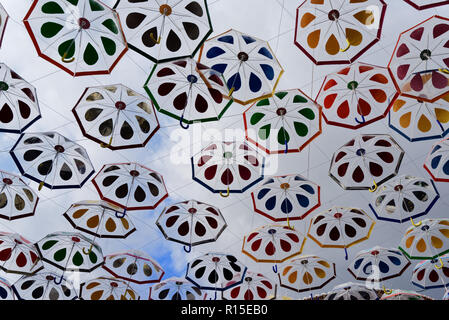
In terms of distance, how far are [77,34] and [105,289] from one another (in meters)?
8.42

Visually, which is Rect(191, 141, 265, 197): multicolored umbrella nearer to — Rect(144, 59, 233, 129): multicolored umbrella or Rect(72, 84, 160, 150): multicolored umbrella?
Rect(144, 59, 233, 129): multicolored umbrella

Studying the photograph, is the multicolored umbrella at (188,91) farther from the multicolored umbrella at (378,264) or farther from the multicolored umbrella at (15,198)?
the multicolored umbrella at (378,264)

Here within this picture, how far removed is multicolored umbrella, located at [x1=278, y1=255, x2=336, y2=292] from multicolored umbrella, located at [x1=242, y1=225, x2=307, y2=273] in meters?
0.83

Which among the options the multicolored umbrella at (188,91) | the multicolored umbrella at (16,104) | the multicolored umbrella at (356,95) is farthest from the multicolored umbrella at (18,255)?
the multicolored umbrella at (356,95)

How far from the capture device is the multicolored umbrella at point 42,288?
511 inches

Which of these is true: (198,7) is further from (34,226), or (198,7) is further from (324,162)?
(34,226)

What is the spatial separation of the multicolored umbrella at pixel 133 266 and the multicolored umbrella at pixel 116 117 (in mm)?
4189

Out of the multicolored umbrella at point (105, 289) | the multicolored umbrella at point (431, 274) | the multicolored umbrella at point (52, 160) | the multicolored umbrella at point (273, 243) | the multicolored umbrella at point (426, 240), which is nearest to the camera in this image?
the multicolored umbrella at point (52, 160)

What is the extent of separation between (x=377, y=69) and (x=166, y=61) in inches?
188

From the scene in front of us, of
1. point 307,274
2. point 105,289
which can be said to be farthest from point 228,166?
point 105,289

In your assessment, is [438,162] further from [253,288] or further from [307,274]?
[253,288]

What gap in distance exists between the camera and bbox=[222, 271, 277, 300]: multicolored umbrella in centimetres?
1309

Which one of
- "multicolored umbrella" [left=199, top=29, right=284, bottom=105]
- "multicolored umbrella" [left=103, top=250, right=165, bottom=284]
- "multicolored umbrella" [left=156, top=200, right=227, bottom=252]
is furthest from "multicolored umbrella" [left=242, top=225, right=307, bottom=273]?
"multicolored umbrella" [left=199, top=29, right=284, bottom=105]

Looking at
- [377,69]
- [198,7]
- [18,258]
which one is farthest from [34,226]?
[377,69]
